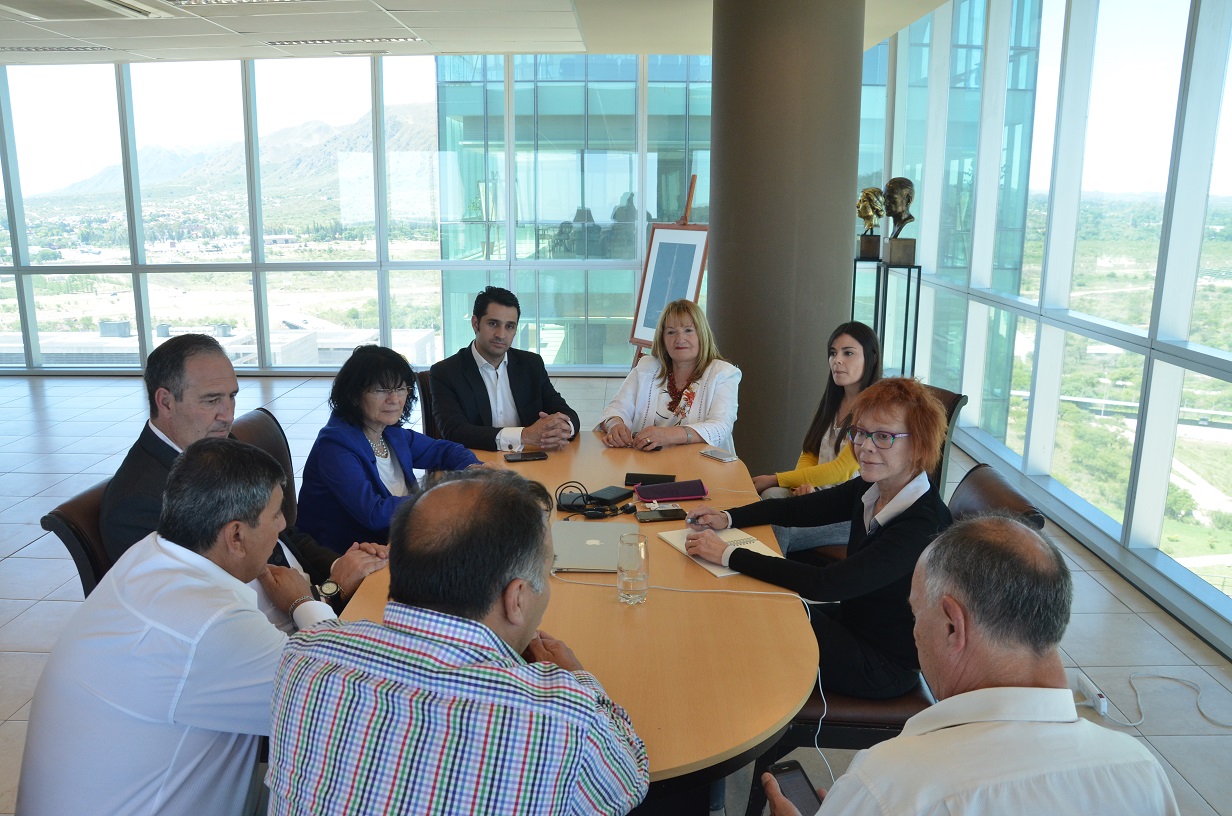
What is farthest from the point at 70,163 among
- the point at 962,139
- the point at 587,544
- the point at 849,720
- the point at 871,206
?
the point at 849,720

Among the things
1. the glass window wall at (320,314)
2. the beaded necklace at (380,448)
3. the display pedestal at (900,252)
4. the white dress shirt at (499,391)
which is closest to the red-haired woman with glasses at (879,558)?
the beaded necklace at (380,448)

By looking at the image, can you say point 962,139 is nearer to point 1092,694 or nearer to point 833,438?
point 833,438

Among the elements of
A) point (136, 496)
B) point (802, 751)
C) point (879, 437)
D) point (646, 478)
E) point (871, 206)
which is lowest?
point (802, 751)

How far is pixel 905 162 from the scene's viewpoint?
28.2 ft

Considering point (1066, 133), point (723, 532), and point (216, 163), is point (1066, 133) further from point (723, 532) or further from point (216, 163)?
point (216, 163)

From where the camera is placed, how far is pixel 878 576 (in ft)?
7.76

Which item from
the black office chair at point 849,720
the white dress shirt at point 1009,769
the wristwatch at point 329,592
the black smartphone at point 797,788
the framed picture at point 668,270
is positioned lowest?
the black office chair at point 849,720

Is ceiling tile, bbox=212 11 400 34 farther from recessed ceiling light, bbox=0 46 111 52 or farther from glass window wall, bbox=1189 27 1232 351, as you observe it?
glass window wall, bbox=1189 27 1232 351

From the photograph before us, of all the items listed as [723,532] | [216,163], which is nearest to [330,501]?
[723,532]

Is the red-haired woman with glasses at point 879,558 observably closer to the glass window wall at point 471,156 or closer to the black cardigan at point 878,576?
the black cardigan at point 878,576

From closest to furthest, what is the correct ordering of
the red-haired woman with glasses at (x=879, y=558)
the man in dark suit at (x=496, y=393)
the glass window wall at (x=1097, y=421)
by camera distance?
the red-haired woman with glasses at (x=879, y=558), the man in dark suit at (x=496, y=393), the glass window wall at (x=1097, y=421)

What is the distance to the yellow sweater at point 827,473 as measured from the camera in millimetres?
3670

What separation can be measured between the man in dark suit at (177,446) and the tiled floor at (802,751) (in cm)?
124

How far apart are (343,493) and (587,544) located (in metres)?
0.89
